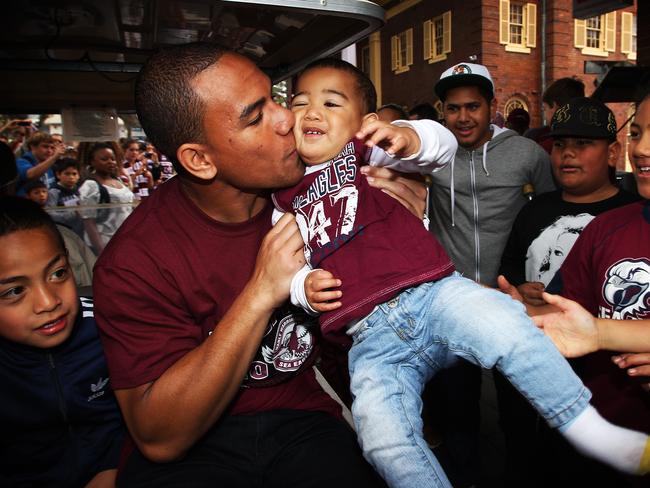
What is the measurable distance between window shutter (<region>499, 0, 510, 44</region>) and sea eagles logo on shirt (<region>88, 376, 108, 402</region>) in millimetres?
20836

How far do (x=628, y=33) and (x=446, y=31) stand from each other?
28.8ft

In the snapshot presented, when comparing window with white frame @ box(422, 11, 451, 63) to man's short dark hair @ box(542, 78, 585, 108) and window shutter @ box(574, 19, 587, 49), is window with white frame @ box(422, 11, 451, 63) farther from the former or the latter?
man's short dark hair @ box(542, 78, 585, 108)

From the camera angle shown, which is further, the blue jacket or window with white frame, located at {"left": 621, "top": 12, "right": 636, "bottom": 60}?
window with white frame, located at {"left": 621, "top": 12, "right": 636, "bottom": 60}

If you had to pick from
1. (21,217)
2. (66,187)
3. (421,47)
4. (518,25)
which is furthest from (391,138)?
(421,47)

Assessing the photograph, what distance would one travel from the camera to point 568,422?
1433mm

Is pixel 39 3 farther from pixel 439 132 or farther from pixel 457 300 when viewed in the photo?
pixel 457 300

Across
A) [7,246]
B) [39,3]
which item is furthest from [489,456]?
[39,3]

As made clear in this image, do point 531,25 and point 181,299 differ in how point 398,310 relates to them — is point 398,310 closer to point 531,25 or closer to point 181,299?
point 181,299

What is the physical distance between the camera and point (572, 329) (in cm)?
164

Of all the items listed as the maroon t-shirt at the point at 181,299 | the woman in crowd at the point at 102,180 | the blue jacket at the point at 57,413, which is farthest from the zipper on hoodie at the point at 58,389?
the woman in crowd at the point at 102,180

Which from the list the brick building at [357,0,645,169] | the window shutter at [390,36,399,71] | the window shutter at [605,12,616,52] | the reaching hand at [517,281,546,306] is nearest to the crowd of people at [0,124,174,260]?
the reaching hand at [517,281,546,306]

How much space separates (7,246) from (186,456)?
1014 mm

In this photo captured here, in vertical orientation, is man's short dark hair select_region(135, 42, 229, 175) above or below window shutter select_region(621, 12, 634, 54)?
below

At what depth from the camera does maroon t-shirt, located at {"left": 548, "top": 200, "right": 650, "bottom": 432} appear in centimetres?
179
